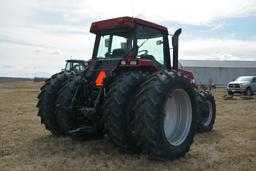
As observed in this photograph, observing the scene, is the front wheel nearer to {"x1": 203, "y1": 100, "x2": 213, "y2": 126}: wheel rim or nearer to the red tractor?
{"x1": 203, "y1": 100, "x2": 213, "y2": 126}: wheel rim

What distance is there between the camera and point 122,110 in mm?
6051

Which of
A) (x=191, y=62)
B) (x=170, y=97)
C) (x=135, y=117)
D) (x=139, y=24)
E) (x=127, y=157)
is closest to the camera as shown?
(x=135, y=117)

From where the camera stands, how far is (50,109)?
776 cm

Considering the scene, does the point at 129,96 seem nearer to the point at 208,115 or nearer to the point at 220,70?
the point at 208,115

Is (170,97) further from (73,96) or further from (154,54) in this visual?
(73,96)

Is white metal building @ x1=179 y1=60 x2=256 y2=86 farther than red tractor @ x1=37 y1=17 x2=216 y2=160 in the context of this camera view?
Yes

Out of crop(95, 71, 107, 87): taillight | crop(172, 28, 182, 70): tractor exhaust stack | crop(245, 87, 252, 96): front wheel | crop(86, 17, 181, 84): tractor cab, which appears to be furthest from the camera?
crop(245, 87, 252, 96): front wheel

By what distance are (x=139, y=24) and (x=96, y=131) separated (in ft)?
7.49

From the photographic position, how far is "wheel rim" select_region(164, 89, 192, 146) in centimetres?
689

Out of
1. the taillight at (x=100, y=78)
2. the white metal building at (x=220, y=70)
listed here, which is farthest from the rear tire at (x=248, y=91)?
the white metal building at (x=220, y=70)

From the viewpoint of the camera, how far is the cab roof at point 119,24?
7.07 meters

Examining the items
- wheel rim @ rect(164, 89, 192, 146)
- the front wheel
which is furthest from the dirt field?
the front wheel

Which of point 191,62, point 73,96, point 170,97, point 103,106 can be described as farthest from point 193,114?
point 191,62

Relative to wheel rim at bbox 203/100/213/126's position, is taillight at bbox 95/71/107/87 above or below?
above
